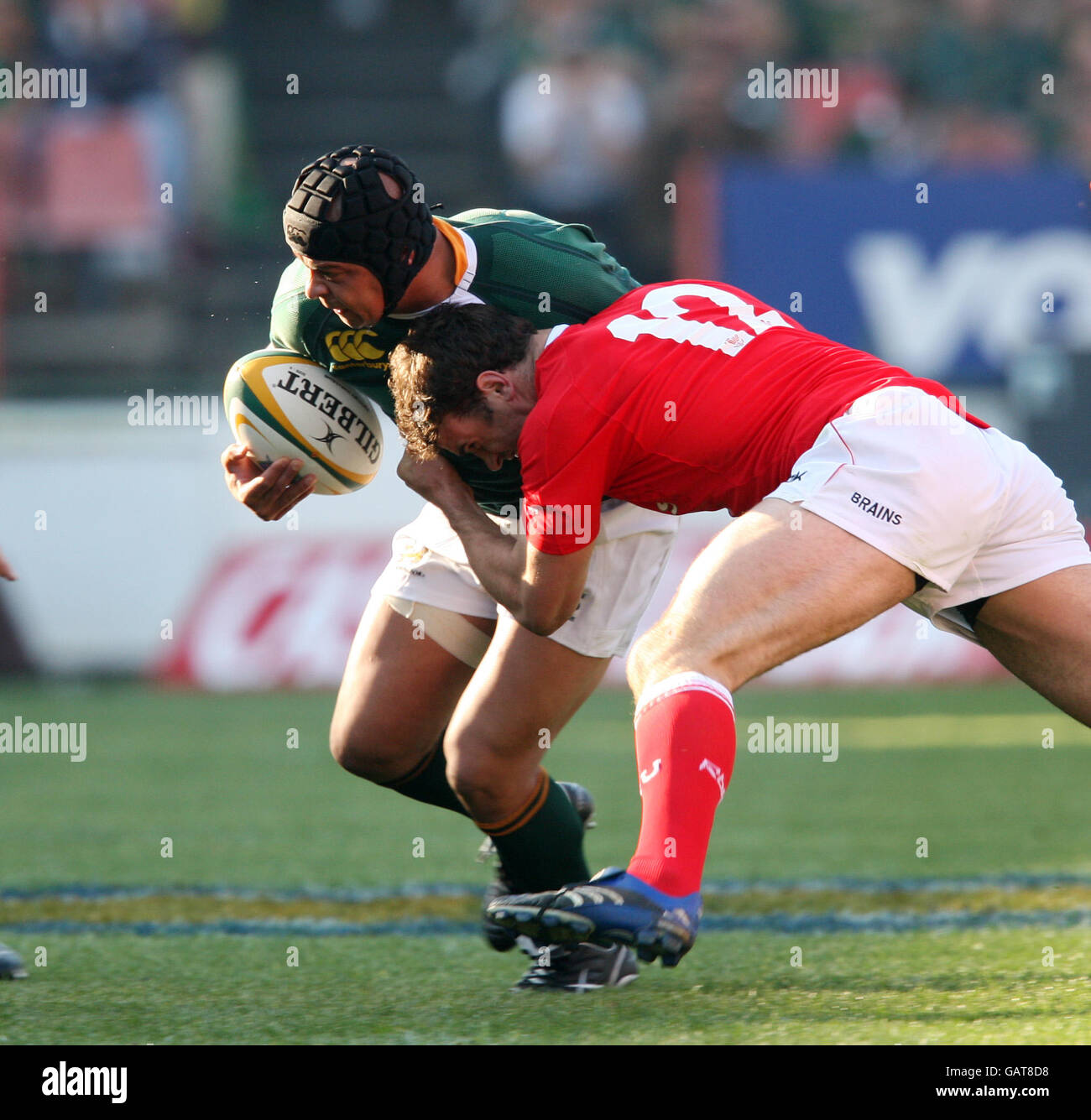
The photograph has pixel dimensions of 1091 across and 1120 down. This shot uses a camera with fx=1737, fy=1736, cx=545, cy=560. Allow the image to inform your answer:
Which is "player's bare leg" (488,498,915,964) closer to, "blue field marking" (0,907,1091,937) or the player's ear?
the player's ear

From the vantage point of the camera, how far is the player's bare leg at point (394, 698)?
4.22 m

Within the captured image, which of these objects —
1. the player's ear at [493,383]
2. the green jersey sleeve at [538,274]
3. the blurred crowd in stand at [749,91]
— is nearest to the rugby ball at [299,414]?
the green jersey sleeve at [538,274]

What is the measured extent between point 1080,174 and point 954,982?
875 centimetres

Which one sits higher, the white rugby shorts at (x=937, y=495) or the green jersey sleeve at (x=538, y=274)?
the green jersey sleeve at (x=538, y=274)

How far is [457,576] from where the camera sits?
168 inches

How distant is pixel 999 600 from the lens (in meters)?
3.55

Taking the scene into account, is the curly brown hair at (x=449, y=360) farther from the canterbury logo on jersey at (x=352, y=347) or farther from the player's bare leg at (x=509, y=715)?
the player's bare leg at (x=509, y=715)

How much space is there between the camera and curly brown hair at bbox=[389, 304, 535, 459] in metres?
3.45

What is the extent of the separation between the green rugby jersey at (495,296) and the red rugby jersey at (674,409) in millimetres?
375

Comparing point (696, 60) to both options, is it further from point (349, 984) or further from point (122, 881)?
point (349, 984)

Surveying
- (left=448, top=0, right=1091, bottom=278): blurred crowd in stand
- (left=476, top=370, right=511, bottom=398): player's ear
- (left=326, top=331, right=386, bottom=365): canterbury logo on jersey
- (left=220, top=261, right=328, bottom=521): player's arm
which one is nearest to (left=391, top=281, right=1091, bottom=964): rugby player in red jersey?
(left=476, top=370, right=511, bottom=398): player's ear

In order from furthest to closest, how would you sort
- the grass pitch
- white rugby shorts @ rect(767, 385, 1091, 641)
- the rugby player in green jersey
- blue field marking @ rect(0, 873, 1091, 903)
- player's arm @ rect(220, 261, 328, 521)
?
blue field marking @ rect(0, 873, 1091, 903) → player's arm @ rect(220, 261, 328, 521) → the rugby player in green jersey → the grass pitch → white rugby shorts @ rect(767, 385, 1091, 641)

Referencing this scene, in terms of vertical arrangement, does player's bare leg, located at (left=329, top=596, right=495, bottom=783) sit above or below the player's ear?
below
